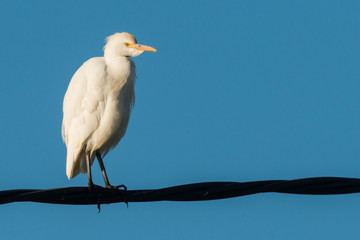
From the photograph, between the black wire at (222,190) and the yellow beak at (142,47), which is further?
the yellow beak at (142,47)

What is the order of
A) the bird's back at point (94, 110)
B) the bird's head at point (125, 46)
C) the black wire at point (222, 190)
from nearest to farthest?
1. the black wire at point (222, 190)
2. the bird's back at point (94, 110)
3. the bird's head at point (125, 46)

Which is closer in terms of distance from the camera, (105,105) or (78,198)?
(78,198)

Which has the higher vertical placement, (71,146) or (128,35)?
(128,35)

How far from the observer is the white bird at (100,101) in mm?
7613

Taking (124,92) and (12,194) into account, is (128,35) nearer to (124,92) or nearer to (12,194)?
(124,92)

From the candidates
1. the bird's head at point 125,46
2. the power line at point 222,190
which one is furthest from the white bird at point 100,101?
the power line at point 222,190

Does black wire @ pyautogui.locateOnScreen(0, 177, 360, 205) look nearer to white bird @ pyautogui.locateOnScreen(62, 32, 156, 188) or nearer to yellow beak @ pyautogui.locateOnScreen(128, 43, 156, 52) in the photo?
white bird @ pyautogui.locateOnScreen(62, 32, 156, 188)

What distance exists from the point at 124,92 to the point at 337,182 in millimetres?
3956

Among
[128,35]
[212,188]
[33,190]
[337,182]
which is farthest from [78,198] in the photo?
→ [128,35]

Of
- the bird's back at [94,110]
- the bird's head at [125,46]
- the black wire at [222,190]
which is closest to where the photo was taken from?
the black wire at [222,190]

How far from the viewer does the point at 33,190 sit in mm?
4586

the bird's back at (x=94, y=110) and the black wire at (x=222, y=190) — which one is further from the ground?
the bird's back at (x=94, y=110)

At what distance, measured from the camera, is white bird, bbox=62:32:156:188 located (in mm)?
7613

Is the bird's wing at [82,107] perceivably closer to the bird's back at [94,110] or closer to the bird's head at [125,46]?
the bird's back at [94,110]
